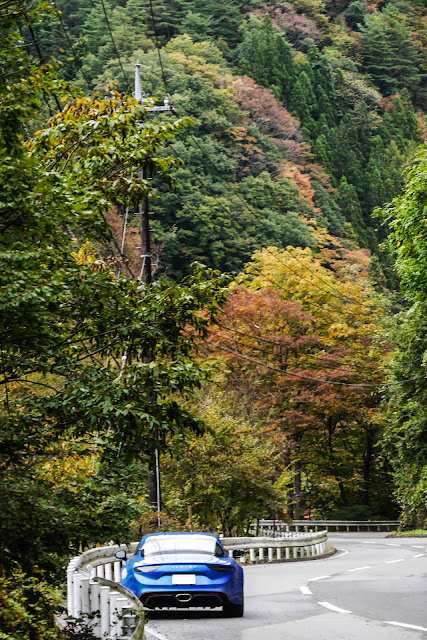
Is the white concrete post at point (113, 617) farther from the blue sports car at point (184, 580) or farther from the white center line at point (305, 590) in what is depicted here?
the white center line at point (305, 590)

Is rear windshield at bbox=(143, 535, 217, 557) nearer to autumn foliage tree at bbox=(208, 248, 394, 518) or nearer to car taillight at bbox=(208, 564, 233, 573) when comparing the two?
car taillight at bbox=(208, 564, 233, 573)

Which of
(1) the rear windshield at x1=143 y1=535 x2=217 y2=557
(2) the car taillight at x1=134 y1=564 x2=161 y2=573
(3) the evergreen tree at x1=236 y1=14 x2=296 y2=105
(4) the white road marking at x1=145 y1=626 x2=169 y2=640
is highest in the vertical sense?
(3) the evergreen tree at x1=236 y1=14 x2=296 y2=105

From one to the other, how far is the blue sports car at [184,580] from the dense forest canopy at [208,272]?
149 cm

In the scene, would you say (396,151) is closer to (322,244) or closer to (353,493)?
(322,244)

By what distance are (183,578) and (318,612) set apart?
219cm

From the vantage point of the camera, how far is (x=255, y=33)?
101m

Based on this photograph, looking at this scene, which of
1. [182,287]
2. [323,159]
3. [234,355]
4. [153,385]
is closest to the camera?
[153,385]

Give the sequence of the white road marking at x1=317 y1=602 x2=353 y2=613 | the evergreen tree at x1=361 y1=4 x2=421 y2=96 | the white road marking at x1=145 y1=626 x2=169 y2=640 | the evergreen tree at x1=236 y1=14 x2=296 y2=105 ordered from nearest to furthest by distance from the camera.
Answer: the white road marking at x1=145 y1=626 x2=169 y2=640 → the white road marking at x1=317 y1=602 x2=353 y2=613 → the evergreen tree at x1=236 y1=14 x2=296 y2=105 → the evergreen tree at x1=361 y1=4 x2=421 y2=96

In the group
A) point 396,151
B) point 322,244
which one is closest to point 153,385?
point 322,244

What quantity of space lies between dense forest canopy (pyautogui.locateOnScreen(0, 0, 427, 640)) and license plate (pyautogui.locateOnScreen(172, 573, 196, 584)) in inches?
69.9

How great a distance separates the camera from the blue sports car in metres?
12.7

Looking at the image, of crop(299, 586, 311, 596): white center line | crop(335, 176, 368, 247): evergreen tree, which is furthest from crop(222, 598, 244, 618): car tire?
crop(335, 176, 368, 247): evergreen tree

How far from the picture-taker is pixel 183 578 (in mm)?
12656

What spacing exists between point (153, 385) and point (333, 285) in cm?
4896
